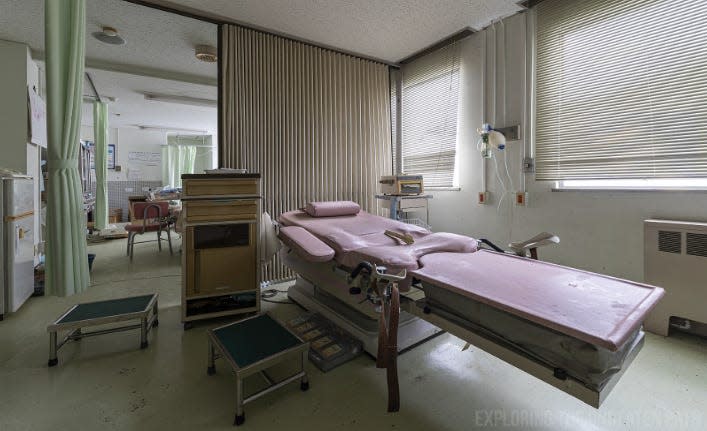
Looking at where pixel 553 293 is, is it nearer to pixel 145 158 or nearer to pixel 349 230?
pixel 349 230

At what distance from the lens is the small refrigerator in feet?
7.65

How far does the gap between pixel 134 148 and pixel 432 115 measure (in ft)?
27.9

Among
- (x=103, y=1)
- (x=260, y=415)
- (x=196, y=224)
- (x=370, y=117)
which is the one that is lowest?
(x=260, y=415)

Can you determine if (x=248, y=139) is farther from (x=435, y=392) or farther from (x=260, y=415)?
(x=435, y=392)

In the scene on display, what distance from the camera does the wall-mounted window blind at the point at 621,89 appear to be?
1999 mm

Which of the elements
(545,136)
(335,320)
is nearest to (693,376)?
(545,136)

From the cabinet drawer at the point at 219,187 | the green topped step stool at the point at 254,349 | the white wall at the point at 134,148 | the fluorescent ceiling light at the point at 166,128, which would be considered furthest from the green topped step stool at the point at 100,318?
the white wall at the point at 134,148

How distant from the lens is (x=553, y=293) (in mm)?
1185

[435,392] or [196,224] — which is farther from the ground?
[196,224]

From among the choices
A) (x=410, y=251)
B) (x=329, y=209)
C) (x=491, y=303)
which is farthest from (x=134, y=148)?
(x=491, y=303)

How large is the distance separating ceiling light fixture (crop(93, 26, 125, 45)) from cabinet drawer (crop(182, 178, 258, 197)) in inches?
85.5

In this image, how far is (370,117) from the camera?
12.2 feet

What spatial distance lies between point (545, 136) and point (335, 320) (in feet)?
7.41

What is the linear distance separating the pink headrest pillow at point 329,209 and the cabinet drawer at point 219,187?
0.51m
